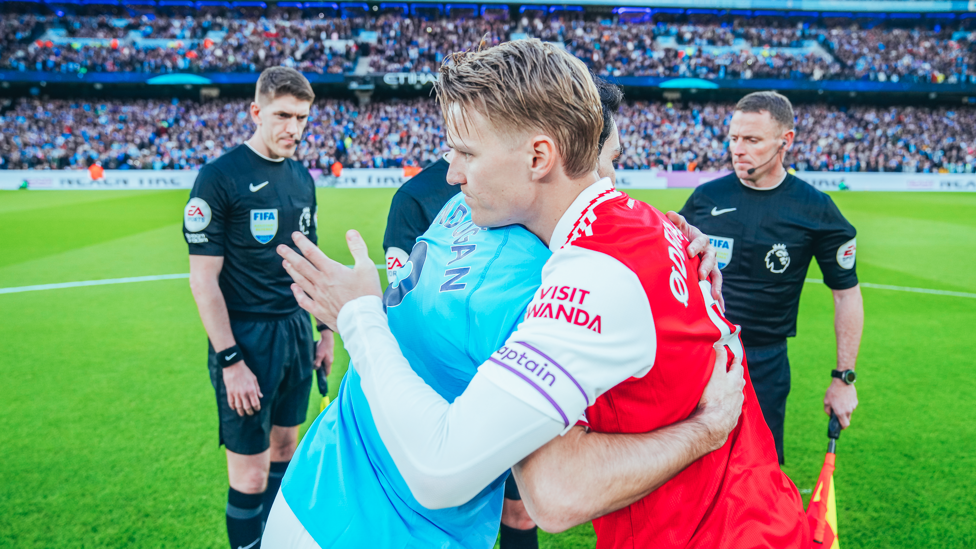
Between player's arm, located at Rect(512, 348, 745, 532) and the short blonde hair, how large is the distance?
28.3 inches

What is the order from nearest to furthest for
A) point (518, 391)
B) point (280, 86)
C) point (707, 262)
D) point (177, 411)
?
1. point (518, 391)
2. point (707, 262)
3. point (280, 86)
4. point (177, 411)

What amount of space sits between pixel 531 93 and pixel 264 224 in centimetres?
261

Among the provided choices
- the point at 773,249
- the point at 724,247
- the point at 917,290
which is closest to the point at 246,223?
the point at 724,247

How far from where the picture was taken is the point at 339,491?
1.55 metres

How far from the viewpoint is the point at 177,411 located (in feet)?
16.8

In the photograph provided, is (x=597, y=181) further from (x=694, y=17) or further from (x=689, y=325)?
(x=694, y=17)

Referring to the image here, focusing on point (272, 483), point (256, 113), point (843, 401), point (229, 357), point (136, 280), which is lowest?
point (136, 280)

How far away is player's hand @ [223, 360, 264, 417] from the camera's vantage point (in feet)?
10.5

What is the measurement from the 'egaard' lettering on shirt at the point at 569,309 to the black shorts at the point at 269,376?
2649 millimetres

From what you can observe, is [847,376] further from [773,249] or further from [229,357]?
[229,357]

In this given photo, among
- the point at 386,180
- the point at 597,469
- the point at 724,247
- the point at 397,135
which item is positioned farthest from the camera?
the point at 397,135

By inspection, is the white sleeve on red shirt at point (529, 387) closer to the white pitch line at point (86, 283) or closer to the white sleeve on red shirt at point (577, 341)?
the white sleeve on red shirt at point (577, 341)

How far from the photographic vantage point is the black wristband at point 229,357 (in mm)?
3213

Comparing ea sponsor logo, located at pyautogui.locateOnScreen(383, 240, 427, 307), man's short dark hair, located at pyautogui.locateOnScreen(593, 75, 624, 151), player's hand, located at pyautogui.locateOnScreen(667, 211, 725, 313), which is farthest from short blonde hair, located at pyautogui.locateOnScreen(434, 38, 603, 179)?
man's short dark hair, located at pyautogui.locateOnScreen(593, 75, 624, 151)
